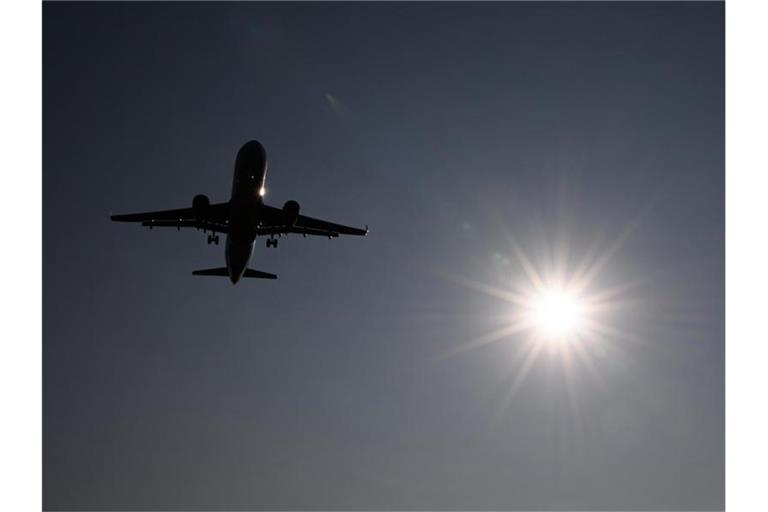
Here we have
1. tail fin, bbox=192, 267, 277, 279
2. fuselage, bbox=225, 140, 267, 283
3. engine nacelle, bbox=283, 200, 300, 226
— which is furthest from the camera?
tail fin, bbox=192, 267, 277, 279

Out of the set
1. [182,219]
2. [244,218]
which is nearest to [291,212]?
[244,218]

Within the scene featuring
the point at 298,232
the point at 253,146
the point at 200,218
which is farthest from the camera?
the point at 298,232

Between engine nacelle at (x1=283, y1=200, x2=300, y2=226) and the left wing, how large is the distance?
1.62 meters

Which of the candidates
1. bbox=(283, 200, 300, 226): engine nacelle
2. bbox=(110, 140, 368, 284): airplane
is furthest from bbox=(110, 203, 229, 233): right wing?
bbox=(283, 200, 300, 226): engine nacelle

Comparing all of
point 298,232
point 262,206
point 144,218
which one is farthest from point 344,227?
point 144,218

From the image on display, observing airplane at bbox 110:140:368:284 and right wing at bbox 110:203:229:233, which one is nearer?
airplane at bbox 110:140:368:284

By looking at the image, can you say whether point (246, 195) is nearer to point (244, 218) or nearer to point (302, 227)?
point (244, 218)

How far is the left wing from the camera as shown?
316 ft

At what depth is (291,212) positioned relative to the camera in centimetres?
9300

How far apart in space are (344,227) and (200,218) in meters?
15.4

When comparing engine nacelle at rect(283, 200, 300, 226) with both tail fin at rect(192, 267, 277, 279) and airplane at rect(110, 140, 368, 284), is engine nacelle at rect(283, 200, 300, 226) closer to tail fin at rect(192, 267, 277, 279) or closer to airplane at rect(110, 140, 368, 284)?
airplane at rect(110, 140, 368, 284)

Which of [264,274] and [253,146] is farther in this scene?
[264,274]

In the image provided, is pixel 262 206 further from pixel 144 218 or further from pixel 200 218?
pixel 144 218

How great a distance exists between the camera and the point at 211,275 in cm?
10562
